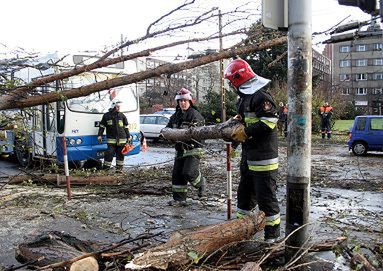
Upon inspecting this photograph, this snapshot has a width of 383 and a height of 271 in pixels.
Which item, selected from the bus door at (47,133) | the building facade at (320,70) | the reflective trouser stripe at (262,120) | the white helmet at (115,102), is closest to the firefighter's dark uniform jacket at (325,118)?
the building facade at (320,70)

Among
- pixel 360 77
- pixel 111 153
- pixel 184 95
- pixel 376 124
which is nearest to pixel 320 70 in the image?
pixel 376 124

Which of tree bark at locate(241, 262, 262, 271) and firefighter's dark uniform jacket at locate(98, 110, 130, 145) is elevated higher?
firefighter's dark uniform jacket at locate(98, 110, 130, 145)

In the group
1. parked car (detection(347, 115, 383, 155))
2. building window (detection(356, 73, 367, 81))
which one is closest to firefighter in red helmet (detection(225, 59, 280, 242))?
parked car (detection(347, 115, 383, 155))

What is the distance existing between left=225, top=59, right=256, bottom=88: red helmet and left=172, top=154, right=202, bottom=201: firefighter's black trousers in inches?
80.6

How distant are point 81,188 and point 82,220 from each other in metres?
2.27

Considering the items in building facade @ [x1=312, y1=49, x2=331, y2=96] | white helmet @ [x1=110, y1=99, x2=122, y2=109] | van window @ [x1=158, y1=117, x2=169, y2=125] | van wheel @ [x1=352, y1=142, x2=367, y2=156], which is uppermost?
A: building facade @ [x1=312, y1=49, x2=331, y2=96]

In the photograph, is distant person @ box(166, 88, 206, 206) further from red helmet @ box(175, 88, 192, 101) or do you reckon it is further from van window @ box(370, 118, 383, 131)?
van window @ box(370, 118, 383, 131)

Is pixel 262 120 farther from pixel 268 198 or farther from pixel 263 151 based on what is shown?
pixel 268 198

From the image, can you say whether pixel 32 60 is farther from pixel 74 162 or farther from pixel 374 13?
pixel 74 162

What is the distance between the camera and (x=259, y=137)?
14.5ft

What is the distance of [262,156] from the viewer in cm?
439

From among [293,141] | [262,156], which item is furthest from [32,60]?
[293,141]

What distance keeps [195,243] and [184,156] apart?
2862mm

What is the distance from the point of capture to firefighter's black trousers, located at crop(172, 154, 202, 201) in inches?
248
